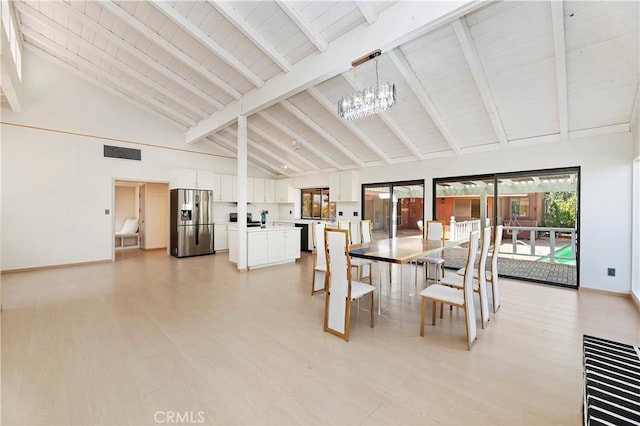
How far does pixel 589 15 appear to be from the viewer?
2523 millimetres

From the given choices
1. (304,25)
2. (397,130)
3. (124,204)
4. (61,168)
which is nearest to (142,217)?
(124,204)

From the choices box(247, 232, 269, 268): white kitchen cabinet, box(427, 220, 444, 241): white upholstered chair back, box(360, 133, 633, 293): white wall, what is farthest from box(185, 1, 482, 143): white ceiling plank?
box(360, 133, 633, 293): white wall

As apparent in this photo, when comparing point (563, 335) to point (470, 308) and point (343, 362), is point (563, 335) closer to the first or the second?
point (470, 308)

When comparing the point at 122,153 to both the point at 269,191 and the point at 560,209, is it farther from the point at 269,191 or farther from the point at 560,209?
the point at 560,209

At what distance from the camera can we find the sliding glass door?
6.01 meters

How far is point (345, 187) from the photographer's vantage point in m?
6.79

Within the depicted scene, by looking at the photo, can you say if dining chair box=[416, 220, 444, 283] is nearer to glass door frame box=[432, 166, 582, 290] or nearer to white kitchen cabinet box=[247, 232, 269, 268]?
glass door frame box=[432, 166, 582, 290]

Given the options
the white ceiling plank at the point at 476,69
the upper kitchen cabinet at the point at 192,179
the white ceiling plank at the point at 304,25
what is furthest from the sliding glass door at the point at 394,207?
the upper kitchen cabinet at the point at 192,179

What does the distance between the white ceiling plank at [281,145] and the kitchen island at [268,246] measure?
1.99 meters

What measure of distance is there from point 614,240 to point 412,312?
3219 mm

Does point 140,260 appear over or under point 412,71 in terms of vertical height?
under

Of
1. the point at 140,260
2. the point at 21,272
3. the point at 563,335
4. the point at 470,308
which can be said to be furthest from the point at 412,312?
the point at 21,272

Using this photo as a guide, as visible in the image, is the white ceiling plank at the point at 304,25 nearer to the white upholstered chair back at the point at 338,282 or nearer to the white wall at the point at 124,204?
the white upholstered chair back at the point at 338,282

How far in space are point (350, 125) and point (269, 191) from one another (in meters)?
4.54
